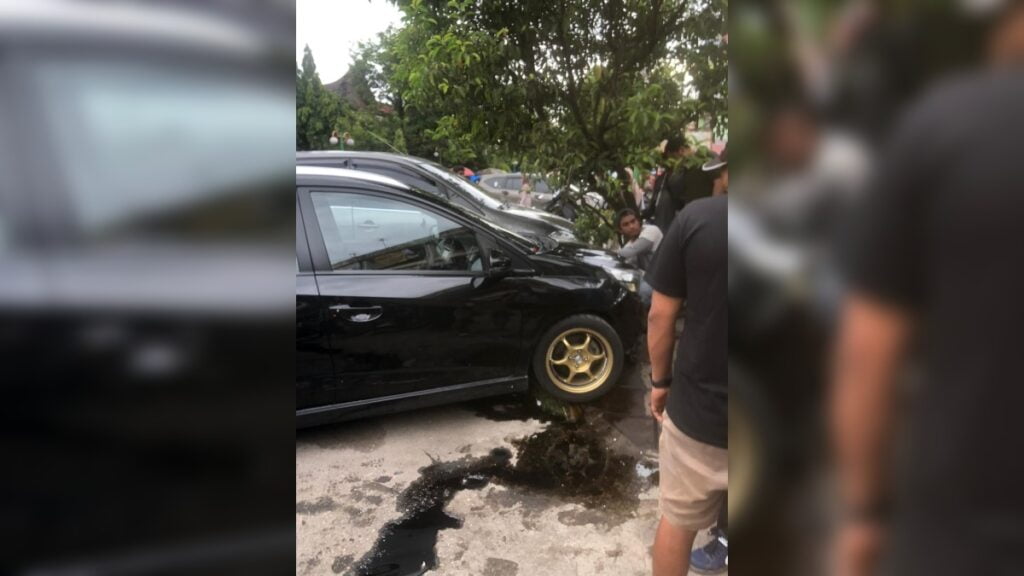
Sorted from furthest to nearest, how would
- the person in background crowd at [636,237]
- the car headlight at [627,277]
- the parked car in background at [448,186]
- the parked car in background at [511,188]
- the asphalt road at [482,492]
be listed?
the parked car in background at [511,188], the car headlight at [627,277], the parked car in background at [448,186], the person in background crowd at [636,237], the asphalt road at [482,492]

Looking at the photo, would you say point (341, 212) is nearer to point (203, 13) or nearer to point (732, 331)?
point (203, 13)

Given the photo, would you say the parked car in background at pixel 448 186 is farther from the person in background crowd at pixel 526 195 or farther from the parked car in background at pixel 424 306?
the parked car in background at pixel 424 306

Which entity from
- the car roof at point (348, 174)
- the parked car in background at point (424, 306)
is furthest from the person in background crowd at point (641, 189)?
the car roof at point (348, 174)

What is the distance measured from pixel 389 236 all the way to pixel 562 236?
1555 millimetres

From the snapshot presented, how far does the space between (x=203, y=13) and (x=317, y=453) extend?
3146 mm

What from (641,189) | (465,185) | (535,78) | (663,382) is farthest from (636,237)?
(465,185)

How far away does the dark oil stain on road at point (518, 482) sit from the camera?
2.71 metres

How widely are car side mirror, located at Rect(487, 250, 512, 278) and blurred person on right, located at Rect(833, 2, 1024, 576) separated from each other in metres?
3.13

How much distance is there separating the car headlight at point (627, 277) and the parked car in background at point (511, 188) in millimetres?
685

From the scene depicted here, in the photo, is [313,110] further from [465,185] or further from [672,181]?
[465,185]

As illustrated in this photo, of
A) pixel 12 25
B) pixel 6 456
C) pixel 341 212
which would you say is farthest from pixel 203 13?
pixel 341 212

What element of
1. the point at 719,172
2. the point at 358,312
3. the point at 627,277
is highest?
the point at 719,172

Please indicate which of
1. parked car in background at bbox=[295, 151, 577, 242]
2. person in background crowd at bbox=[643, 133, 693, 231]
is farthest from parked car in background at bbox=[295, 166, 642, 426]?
person in background crowd at bbox=[643, 133, 693, 231]

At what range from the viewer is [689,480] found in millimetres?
1853
